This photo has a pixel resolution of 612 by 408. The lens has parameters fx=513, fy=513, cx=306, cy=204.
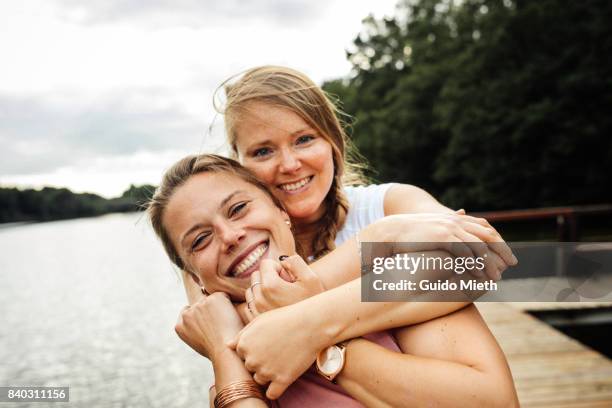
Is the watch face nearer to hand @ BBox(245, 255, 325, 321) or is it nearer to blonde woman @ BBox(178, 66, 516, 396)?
hand @ BBox(245, 255, 325, 321)

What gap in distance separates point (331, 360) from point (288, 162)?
922mm

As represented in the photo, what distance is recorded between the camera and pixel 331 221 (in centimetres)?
224

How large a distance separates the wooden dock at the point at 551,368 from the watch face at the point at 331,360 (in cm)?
255

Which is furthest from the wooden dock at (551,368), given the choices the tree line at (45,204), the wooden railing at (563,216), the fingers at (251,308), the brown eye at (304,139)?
the tree line at (45,204)

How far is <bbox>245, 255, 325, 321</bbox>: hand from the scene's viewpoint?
134 cm

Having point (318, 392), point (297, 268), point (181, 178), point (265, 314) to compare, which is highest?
point (181, 178)

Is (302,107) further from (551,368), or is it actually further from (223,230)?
(551,368)

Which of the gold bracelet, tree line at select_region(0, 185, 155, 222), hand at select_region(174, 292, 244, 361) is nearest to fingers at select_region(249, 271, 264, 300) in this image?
hand at select_region(174, 292, 244, 361)

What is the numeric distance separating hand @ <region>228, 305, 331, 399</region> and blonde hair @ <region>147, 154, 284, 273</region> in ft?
1.91

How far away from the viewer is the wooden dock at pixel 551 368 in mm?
3279

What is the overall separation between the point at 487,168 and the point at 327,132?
19564 millimetres

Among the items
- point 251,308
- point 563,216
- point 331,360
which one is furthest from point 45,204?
point 331,360

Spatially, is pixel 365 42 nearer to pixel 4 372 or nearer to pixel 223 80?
pixel 4 372

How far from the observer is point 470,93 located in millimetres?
20484
